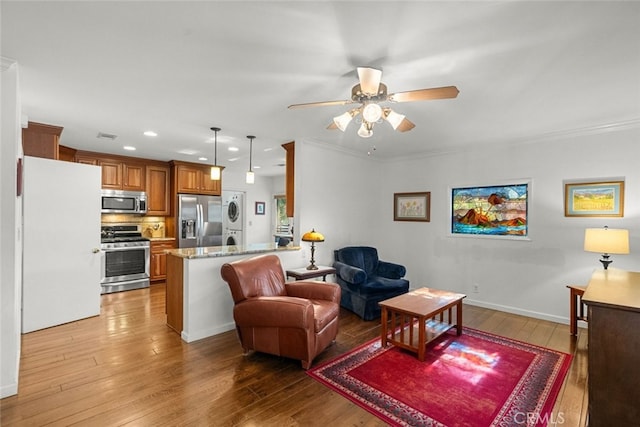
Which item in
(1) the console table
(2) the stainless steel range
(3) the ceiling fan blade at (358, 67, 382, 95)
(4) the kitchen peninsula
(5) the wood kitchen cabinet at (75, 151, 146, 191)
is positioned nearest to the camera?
(1) the console table

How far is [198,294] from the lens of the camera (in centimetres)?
330

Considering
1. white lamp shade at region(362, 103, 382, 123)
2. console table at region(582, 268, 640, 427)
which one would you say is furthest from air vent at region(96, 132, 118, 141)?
console table at region(582, 268, 640, 427)

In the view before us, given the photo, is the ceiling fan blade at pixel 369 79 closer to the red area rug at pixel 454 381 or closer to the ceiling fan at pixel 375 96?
the ceiling fan at pixel 375 96

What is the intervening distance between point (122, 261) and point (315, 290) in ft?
13.1

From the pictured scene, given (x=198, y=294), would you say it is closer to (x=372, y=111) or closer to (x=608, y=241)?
(x=372, y=111)

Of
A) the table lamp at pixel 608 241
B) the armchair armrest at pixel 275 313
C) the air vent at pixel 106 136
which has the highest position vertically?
the air vent at pixel 106 136

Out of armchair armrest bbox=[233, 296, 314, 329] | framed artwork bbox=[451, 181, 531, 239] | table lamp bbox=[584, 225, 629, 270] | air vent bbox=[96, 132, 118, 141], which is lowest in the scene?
armchair armrest bbox=[233, 296, 314, 329]

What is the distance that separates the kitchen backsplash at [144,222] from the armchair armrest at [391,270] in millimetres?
4633

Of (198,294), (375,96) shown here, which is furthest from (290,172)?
(375,96)

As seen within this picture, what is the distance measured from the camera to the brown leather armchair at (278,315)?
2.58 m

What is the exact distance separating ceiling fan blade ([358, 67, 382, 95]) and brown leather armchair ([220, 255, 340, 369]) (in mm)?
1787

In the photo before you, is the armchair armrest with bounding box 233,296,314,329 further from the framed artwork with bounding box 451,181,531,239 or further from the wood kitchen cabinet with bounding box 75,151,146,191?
the wood kitchen cabinet with bounding box 75,151,146,191

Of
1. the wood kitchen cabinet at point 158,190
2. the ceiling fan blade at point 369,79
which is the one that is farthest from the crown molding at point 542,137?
the wood kitchen cabinet at point 158,190

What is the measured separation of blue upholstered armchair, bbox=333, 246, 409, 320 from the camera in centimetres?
393
